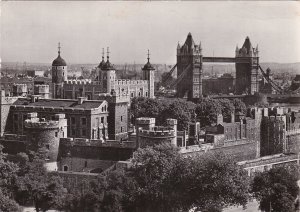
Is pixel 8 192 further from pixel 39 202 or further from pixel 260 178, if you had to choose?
pixel 260 178

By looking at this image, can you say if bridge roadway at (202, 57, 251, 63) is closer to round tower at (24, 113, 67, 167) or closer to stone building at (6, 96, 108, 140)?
stone building at (6, 96, 108, 140)

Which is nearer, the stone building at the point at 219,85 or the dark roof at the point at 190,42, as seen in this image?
the dark roof at the point at 190,42

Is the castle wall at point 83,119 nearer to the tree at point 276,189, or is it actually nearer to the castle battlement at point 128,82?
the tree at point 276,189

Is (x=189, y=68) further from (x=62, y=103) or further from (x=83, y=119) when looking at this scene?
(x=83, y=119)

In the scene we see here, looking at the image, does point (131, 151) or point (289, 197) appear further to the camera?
point (131, 151)

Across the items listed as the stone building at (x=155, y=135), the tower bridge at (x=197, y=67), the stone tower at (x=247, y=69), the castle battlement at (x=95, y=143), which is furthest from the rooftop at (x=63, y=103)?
the stone tower at (x=247, y=69)

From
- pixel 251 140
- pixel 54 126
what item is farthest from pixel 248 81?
pixel 54 126

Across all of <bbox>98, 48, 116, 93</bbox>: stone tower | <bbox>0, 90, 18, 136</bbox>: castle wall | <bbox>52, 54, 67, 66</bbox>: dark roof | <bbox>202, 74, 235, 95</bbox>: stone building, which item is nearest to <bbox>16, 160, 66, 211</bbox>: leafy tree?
<bbox>0, 90, 18, 136</bbox>: castle wall
